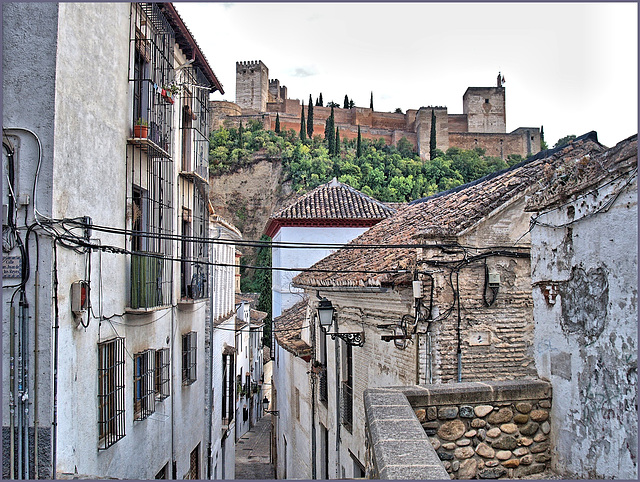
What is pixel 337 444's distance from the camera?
10.1 m

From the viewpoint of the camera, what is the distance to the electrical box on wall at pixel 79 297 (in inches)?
231

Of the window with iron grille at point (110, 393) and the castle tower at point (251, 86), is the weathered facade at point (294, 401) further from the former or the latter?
the castle tower at point (251, 86)

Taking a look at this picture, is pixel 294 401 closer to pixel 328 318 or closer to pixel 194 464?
pixel 194 464

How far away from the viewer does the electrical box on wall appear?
5879 millimetres

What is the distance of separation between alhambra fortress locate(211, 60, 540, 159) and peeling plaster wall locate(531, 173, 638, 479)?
56053mm

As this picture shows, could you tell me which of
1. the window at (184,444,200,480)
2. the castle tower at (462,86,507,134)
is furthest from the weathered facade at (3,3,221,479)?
the castle tower at (462,86,507,134)

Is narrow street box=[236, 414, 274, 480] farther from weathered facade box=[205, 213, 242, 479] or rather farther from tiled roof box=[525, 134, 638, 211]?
tiled roof box=[525, 134, 638, 211]

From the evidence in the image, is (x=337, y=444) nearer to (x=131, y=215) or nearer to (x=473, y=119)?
(x=131, y=215)

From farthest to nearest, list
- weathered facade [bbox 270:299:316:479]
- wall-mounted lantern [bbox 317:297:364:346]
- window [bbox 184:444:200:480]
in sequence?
weathered facade [bbox 270:299:316:479] → window [bbox 184:444:200:480] → wall-mounted lantern [bbox 317:297:364:346]

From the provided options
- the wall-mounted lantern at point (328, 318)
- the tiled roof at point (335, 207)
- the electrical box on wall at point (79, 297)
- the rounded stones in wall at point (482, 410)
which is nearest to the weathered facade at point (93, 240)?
the electrical box on wall at point (79, 297)

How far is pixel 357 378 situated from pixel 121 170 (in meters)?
4.91

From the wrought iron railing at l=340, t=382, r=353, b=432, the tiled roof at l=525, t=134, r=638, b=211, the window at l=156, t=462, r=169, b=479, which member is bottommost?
the window at l=156, t=462, r=169, b=479

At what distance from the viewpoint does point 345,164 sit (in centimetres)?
4488

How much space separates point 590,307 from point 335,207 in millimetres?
14492
